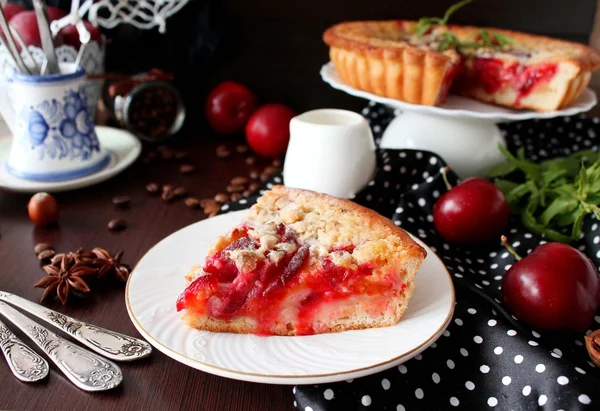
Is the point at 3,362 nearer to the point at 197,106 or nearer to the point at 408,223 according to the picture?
the point at 408,223

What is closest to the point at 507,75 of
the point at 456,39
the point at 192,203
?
the point at 456,39

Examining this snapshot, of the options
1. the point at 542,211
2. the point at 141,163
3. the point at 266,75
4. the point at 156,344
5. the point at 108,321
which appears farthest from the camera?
the point at 266,75

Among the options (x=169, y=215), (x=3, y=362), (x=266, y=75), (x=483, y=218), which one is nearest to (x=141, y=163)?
(x=169, y=215)

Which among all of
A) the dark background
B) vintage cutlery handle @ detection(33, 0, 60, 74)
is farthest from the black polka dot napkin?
vintage cutlery handle @ detection(33, 0, 60, 74)

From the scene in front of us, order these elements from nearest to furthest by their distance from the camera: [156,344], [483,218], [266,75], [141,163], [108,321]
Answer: [156,344] → [108,321] → [483,218] → [141,163] → [266,75]

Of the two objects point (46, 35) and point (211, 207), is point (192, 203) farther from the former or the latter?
point (46, 35)

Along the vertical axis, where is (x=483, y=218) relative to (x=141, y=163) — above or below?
above

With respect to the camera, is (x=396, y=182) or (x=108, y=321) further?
(x=396, y=182)
